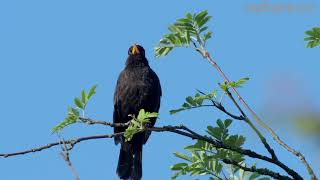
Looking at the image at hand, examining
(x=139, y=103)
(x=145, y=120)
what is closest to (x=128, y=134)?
(x=145, y=120)

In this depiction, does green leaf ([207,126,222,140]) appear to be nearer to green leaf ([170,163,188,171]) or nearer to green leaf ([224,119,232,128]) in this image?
green leaf ([224,119,232,128])

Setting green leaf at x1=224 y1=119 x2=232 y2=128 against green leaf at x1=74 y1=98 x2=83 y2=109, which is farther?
green leaf at x1=74 y1=98 x2=83 y2=109

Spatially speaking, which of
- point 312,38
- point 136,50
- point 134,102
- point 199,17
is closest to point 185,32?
point 199,17

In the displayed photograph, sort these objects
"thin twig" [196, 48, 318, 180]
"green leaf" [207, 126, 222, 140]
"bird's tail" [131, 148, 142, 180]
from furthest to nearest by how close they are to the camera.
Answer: "bird's tail" [131, 148, 142, 180]
"green leaf" [207, 126, 222, 140]
"thin twig" [196, 48, 318, 180]

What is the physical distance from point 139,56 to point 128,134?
4.18 metres

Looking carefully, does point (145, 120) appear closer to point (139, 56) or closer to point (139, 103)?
point (139, 103)

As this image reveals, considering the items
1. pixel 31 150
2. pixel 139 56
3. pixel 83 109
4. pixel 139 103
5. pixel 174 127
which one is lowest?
pixel 31 150

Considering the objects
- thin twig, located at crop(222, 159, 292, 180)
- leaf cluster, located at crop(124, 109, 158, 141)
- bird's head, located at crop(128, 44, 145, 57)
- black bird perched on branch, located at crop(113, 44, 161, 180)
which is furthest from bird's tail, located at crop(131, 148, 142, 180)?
thin twig, located at crop(222, 159, 292, 180)

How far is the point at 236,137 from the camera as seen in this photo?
2.56 m

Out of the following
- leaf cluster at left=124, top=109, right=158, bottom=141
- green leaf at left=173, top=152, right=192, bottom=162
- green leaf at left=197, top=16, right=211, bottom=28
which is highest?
green leaf at left=197, top=16, right=211, bottom=28

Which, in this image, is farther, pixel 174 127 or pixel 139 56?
pixel 139 56

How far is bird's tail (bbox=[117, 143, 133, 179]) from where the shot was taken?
6.22m

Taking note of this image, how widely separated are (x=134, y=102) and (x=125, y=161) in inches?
30.7

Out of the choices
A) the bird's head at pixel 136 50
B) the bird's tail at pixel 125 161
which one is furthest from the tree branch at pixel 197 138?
the bird's head at pixel 136 50
